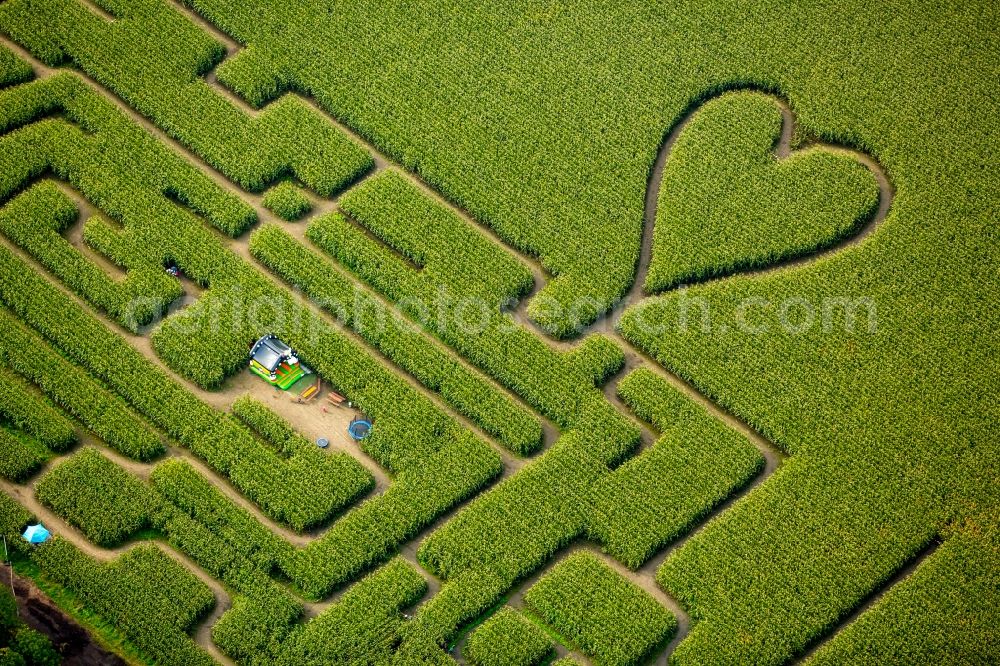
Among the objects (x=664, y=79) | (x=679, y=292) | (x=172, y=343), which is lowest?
(x=172, y=343)

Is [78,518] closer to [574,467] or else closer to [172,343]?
[172,343]

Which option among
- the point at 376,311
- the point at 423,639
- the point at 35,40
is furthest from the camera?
the point at 35,40

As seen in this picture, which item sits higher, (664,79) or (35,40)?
(664,79)

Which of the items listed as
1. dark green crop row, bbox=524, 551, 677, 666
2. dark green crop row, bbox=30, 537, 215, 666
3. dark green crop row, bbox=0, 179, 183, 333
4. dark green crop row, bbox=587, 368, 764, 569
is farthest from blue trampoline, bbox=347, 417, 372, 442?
dark green crop row, bbox=0, 179, 183, 333

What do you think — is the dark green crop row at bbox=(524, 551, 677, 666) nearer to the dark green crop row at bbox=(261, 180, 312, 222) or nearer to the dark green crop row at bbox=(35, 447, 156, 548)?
the dark green crop row at bbox=(35, 447, 156, 548)

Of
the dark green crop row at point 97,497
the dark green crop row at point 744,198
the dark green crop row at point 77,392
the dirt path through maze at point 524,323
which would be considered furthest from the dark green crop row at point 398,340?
the dark green crop row at point 97,497

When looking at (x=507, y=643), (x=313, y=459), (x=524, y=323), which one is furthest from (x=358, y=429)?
(x=507, y=643)

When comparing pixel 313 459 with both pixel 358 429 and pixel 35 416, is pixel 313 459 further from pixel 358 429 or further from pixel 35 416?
pixel 35 416

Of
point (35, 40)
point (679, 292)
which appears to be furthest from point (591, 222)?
point (35, 40)
